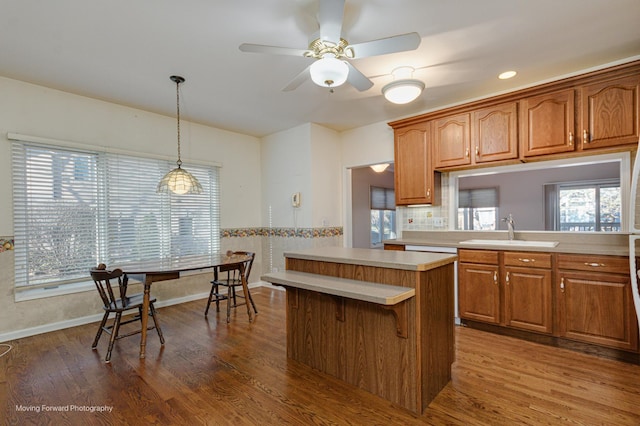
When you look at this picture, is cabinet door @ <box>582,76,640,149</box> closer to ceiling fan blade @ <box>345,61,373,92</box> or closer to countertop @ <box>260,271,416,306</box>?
ceiling fan blade @ <box>345,61,373,92</box>

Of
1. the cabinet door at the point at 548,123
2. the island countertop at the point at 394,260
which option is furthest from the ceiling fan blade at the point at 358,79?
the cabinet door at the point at 548,123

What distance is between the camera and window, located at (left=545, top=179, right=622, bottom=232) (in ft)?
9.80

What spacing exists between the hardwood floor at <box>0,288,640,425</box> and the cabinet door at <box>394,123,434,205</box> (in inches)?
67.2

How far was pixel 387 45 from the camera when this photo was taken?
6.48 ft

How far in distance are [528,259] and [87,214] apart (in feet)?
15.3

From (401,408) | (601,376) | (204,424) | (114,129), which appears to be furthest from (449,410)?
(114,129)

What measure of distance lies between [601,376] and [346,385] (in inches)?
73.5

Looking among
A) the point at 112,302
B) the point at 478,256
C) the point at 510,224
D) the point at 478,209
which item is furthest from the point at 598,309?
the point at 112,302

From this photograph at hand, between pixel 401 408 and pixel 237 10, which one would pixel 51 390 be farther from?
pixel 237 10

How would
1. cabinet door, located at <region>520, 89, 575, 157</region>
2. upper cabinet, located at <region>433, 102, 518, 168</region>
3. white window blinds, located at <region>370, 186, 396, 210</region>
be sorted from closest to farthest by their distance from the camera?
cabinet door, located at <region>520, 89, 575, 157</region> → upper cabinet, located at <region>433, 102, 518, 168</region> → white window blinds, located at <region>370, 186, 396, 210</region>

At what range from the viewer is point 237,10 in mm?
2078

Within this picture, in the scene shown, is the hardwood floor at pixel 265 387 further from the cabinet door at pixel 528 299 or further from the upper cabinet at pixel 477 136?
the upper cabinet at pixel 477 136

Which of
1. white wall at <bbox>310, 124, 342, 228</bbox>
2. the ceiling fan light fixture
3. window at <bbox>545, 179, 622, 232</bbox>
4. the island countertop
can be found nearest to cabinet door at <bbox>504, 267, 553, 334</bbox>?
window at <bbox>545, 179, 622, 232</bbox>

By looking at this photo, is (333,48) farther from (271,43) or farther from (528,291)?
(528,291)
